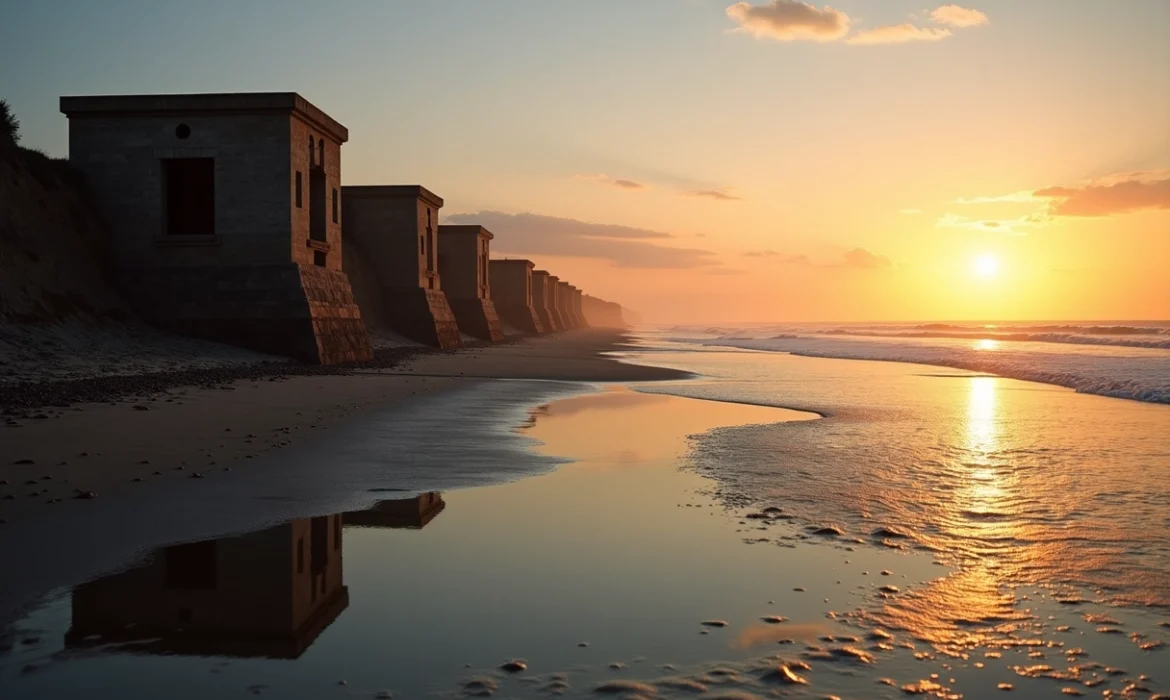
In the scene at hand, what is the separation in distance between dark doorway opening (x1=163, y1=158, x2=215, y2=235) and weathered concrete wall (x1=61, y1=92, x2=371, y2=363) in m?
0.26

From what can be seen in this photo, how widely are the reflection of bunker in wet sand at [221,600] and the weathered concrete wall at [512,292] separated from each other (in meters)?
63.3

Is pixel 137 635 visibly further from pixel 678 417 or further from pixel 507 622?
pixel 678 417

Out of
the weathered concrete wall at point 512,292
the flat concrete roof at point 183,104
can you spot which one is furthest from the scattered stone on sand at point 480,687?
the weathered concrete wall at point 512,292

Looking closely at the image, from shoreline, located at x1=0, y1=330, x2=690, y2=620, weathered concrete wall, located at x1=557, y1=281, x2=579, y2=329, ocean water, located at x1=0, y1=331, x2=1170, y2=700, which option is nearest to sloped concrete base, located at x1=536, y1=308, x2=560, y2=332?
weathered concrete wall, located at x1=557, y1=281, x2=579, y2=329

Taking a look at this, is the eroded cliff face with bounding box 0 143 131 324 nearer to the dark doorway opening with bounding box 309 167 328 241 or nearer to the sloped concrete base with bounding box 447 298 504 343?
the dark doorway opening with bounding box 309 167 328 241

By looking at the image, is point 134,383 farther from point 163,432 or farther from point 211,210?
point 211,210

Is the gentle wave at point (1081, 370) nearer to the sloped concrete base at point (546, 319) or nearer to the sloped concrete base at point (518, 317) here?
the sloped concrete base at point (518, 317)

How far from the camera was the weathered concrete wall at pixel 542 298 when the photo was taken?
78688 mm

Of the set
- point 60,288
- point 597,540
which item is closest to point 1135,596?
point 597,540

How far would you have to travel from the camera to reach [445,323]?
134 feet

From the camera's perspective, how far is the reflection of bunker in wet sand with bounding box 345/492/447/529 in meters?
6.23

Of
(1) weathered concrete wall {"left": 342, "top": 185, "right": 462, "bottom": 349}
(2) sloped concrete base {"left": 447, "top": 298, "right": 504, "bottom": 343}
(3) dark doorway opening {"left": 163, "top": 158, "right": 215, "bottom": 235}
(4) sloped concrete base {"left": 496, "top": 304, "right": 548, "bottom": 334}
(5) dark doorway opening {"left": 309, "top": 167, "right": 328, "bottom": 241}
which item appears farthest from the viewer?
(4) sloped concrete base {"left": 496, "top": 304, "right": 548, "bottom": 334}

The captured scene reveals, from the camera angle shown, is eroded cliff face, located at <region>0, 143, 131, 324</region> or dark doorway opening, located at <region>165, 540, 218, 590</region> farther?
eroded cliff face, located at <region>0, 143, 131, 324</region>

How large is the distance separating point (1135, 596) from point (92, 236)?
24351 mm
